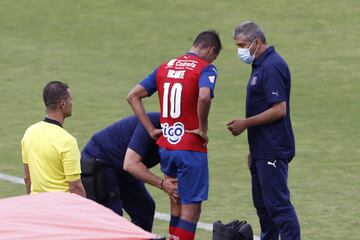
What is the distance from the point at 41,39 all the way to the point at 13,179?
8.41 meters

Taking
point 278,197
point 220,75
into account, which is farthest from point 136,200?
point 220,75

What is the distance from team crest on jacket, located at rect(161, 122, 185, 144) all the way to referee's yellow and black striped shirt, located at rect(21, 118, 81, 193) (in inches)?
47.1

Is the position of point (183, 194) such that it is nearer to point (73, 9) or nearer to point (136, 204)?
point (136, 204)

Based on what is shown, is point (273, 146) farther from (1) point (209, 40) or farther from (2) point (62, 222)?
(2) point (62, 222)

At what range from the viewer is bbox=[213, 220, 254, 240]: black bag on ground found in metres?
9.95

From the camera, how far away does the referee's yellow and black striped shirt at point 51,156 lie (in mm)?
9086

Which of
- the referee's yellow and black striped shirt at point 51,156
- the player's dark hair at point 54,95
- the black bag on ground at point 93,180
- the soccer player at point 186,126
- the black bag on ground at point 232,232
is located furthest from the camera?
the black bag on ground at point 93,180

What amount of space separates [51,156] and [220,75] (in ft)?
34.2

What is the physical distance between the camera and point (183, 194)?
400 inches

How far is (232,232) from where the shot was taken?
996 centimetres

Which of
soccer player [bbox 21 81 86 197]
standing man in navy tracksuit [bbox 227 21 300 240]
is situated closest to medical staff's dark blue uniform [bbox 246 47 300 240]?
standing man in navy tracksuit [bbox 227 21 300 240]

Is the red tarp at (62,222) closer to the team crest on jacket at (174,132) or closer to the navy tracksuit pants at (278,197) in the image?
the team crest on jacket at (174,132)

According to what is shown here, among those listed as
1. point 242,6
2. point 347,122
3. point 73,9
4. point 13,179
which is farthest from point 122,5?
point 13,179

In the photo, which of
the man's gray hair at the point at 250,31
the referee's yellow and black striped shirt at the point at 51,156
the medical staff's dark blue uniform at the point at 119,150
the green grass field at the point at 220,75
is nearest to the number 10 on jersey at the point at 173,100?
the medical staff's dark blue uniform at the point at 119,150
